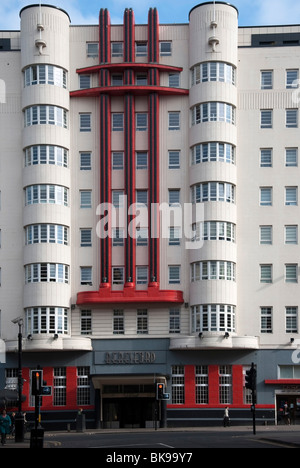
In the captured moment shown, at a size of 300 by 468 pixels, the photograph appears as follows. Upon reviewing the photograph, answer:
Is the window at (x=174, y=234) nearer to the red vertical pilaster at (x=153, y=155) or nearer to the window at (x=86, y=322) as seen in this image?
the red vertical pilaster at (x=153, y=155)

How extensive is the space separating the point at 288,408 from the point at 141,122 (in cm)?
2544

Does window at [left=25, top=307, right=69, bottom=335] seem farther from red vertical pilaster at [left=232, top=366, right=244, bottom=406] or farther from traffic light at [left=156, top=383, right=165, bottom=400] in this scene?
red vertical pilaster at [left=232, top=366, right=244, bottom=406]

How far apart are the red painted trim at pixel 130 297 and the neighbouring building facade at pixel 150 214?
0.11 meters

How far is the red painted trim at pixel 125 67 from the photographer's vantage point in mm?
73000

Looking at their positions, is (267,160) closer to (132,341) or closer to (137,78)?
(137,78)

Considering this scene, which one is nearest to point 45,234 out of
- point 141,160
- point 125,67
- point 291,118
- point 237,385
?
point 141,160

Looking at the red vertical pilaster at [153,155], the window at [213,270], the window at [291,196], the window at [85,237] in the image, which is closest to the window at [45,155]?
the window at [85,237]

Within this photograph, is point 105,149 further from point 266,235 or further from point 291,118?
point 291,118

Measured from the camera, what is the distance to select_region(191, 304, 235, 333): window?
230ft

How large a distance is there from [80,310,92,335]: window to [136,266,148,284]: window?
4589 mm

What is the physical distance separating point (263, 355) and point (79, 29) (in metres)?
30.2

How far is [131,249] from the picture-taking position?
235 feet

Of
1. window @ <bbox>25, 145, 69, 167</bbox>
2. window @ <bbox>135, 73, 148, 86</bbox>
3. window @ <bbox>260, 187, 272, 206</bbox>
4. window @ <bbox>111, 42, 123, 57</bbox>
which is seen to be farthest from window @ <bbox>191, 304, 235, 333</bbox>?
window @ <bbox>111, 42, 123, 57</bbox>

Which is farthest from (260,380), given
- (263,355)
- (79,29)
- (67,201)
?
(79,29)
